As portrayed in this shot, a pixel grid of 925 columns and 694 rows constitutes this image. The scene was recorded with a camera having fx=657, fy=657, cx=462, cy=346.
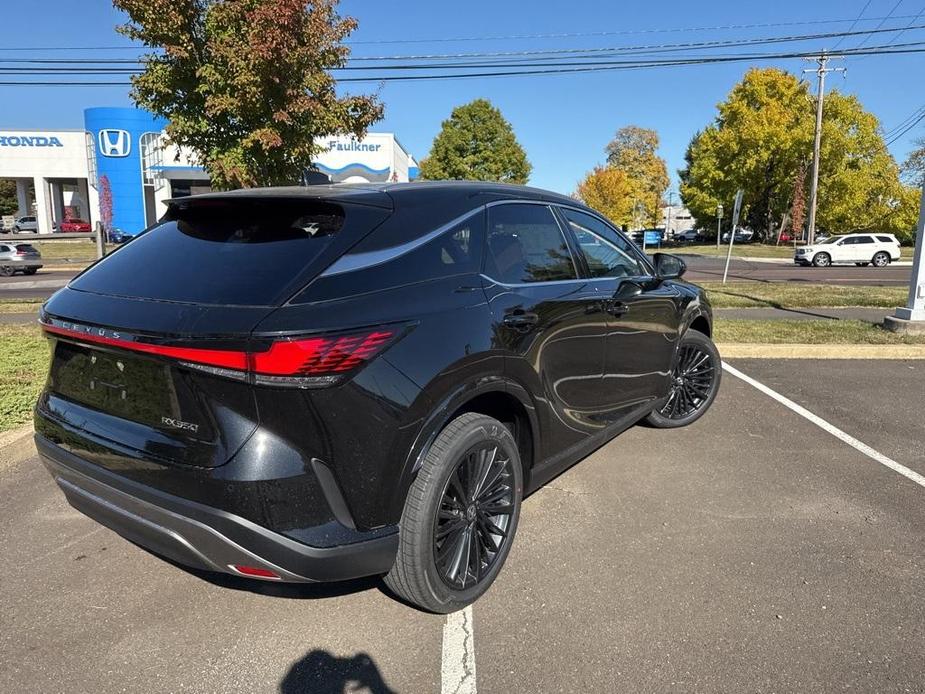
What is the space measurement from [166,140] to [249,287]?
10037 millimetres

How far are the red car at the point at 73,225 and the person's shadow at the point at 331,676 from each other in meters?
60.7

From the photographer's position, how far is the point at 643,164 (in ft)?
243

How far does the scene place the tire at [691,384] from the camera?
5.04 meters

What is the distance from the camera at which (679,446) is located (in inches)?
188

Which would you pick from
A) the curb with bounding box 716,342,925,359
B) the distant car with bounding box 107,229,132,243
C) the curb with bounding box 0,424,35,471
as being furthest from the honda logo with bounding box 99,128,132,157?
the curb with bounding box 716,342,925,359

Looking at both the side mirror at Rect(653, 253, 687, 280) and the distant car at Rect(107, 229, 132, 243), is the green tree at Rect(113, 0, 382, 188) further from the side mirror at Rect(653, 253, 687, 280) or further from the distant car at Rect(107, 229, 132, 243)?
the distant car at Rect(107, 229, 132, 243)

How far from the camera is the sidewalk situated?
10234mm

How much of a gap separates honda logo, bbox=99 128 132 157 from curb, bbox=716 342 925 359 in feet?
168

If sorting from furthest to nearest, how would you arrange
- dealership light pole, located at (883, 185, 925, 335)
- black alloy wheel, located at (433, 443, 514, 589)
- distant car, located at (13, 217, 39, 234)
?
distant car, located at (13, 217, 39, 234) < dealership light pole, located at (883, 185, 925, 335) < black alloy wheel, located at (433, 443, 514, 589)

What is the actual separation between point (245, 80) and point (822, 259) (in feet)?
96.0

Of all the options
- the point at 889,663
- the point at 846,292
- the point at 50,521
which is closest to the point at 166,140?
the point at 50,521

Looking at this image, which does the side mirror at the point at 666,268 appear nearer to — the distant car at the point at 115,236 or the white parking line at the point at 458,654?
the white parking line at the point at 458,654

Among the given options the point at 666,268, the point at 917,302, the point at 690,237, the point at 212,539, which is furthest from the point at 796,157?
the point at 212,539

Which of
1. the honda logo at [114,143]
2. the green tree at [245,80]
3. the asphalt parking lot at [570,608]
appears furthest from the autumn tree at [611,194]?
the asphalt parking lot at [570,608]
